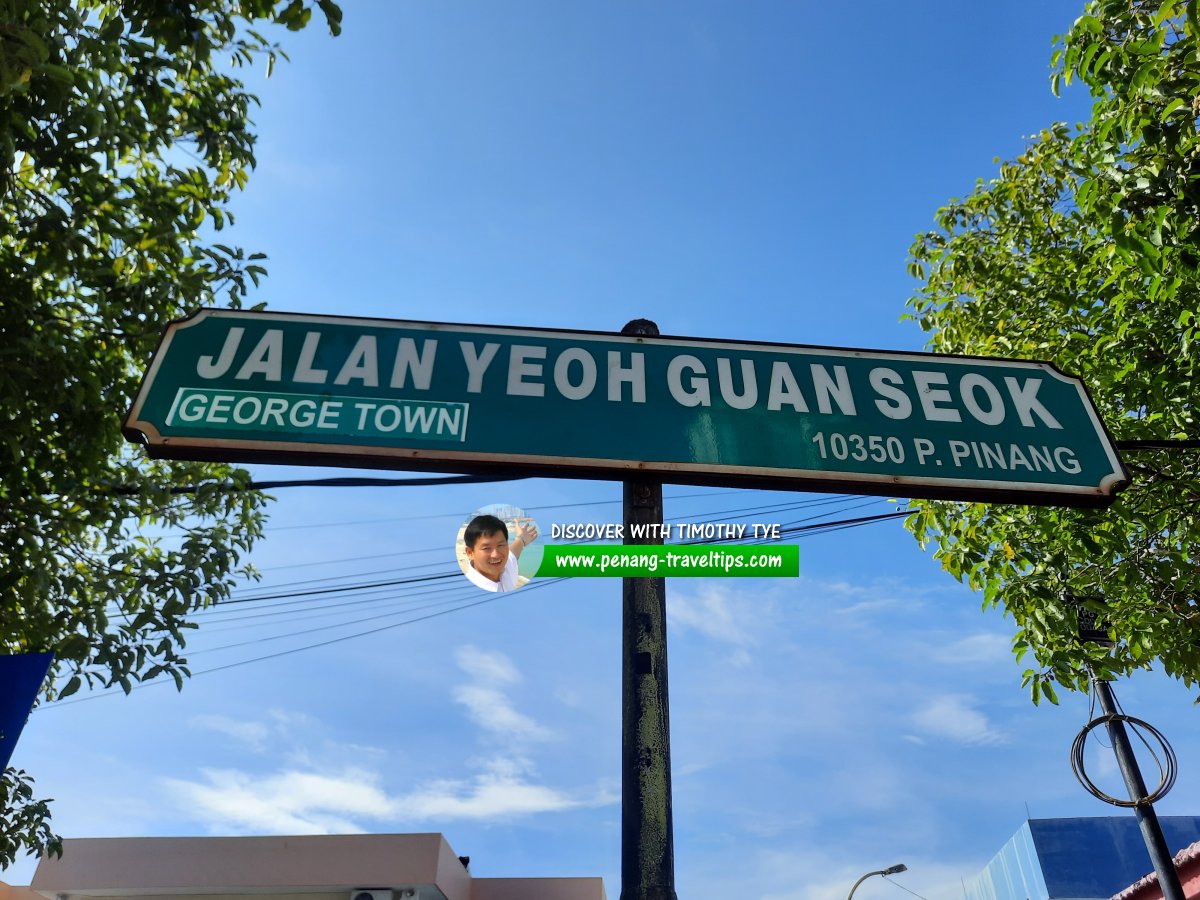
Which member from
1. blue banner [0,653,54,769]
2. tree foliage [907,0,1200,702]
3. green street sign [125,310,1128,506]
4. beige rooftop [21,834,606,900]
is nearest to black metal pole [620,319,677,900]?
green street sign [125,310,1128,506]

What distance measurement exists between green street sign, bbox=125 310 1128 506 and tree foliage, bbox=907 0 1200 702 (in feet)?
7.95

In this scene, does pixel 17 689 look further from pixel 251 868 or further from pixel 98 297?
pixel 251 868

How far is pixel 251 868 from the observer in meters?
13.9

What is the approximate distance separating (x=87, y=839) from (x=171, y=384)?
15724 millimetres

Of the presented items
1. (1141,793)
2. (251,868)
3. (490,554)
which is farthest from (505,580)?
(251,868)

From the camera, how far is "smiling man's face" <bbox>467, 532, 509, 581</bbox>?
2699mm

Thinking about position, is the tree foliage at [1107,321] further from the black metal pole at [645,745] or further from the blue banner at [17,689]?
the blue banner at [17,689]

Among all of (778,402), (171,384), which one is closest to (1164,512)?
(778,402)

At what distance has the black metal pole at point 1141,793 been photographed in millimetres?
6660

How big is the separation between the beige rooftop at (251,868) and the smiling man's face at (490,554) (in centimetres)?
1291

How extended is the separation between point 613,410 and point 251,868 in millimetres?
14933

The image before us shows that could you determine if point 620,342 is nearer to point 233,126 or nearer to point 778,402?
point 778,402

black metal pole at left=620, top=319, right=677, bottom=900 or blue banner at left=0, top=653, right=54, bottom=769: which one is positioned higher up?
blue banner at left=0, top=653, right=54, bottom=769

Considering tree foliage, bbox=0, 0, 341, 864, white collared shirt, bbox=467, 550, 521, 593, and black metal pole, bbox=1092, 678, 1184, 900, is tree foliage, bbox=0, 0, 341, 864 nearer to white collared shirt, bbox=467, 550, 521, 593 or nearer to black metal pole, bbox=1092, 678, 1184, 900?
white collared shirt, bbox=467, 550, 521, 593
